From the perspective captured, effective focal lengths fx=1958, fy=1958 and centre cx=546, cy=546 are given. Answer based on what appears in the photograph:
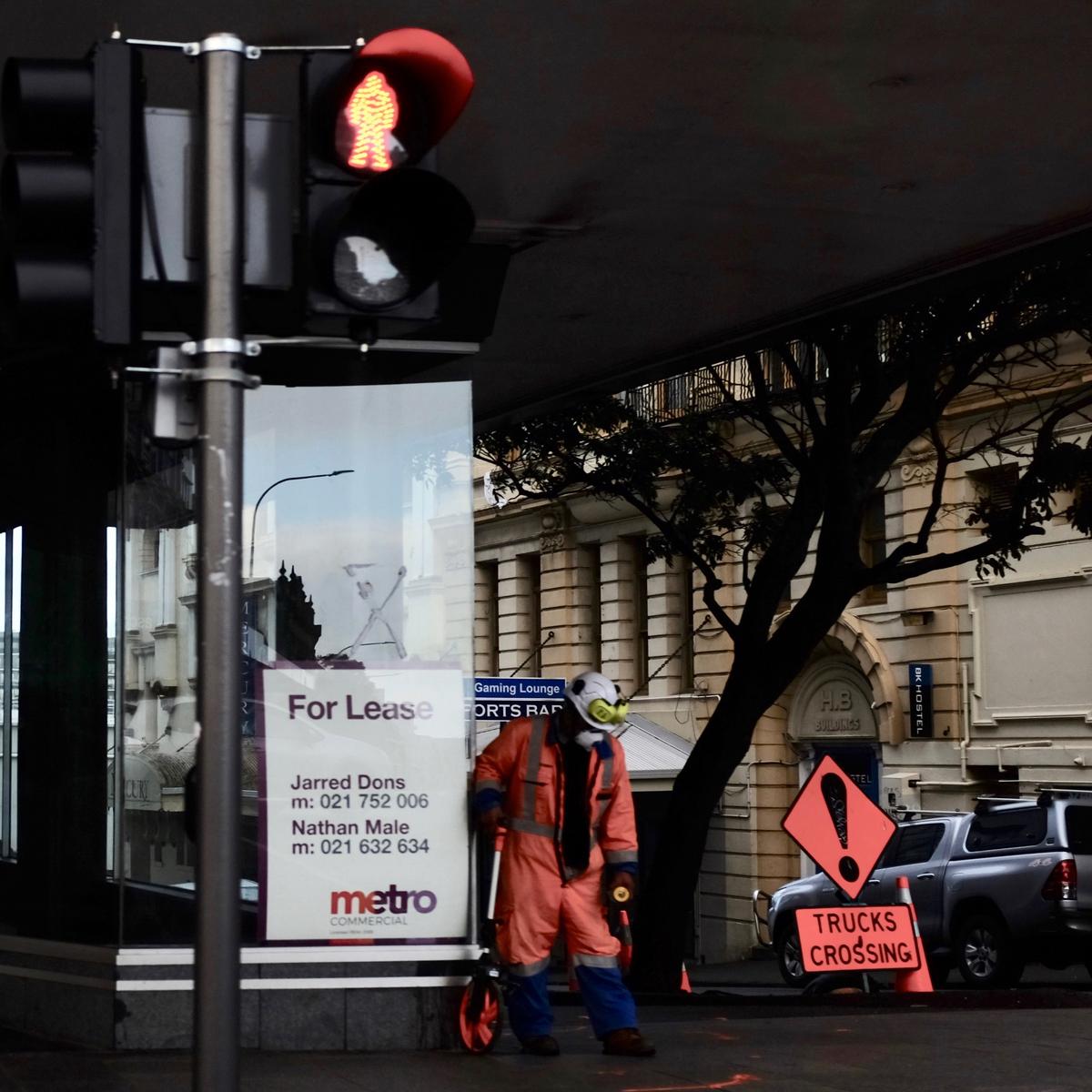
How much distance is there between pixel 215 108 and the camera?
160 inches

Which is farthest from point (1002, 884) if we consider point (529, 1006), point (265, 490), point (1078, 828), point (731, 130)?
point (731, 130)

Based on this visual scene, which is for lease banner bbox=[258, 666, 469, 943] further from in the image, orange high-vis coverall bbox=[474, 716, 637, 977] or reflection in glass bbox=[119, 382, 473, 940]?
orange high-vis coverall bbox=[474, 716, 637, 977]

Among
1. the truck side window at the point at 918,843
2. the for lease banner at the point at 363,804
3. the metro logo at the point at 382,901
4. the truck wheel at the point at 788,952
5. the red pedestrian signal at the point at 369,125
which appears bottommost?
the truck wheel at the point at 788,952

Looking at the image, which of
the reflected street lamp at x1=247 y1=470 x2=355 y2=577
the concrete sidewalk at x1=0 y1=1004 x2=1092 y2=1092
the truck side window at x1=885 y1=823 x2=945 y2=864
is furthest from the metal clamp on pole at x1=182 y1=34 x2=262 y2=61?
the truck side window at x1=885 y1=823 x2=945 y2=864

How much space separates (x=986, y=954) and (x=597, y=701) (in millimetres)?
11869

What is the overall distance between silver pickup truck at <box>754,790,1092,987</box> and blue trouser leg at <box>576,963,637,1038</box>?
1073 centimetres

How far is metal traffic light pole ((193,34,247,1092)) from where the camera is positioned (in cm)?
381

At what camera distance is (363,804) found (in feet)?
28.9

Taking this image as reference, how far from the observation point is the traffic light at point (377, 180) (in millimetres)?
4082

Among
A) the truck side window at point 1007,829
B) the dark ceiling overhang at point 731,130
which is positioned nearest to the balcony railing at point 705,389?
the truck side window at point 1007,829

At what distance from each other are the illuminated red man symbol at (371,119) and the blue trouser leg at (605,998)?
5053mm

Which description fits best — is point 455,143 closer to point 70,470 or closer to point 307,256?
point 70,470

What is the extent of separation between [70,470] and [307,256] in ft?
19.0

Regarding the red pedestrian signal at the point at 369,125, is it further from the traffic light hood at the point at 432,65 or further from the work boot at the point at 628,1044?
the work boot at the point at 628,1044
